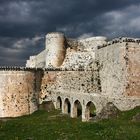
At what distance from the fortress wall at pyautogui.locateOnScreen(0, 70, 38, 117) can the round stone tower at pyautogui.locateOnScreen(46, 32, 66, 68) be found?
32.8ft

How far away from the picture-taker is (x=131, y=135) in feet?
82.8

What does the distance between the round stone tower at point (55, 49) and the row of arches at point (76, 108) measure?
30.2ft

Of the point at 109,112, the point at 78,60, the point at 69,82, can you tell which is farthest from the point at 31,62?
the point at 109,112

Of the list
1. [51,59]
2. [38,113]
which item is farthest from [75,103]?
[51,59]

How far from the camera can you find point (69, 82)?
62.6 metres

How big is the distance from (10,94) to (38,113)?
5.21 m

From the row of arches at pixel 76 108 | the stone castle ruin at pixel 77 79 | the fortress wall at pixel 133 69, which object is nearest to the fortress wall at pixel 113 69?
the stone castle ruin at pixel 77 79

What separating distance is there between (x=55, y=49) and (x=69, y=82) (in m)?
8.13

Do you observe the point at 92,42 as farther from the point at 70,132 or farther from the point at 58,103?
the point at 70,132

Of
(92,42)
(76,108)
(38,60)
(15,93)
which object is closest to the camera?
(76,108)

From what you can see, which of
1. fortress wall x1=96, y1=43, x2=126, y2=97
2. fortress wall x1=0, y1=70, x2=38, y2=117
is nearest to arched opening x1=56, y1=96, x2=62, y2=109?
fortress wall x1=0, y1=70, x2=38, y2=117

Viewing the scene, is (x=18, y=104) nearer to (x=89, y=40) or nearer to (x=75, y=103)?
(x=75, y=103)

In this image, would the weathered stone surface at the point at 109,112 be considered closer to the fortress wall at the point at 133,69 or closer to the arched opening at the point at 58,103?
the fortress wall at the point at 133,69

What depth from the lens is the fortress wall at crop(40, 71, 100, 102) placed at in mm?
60062
